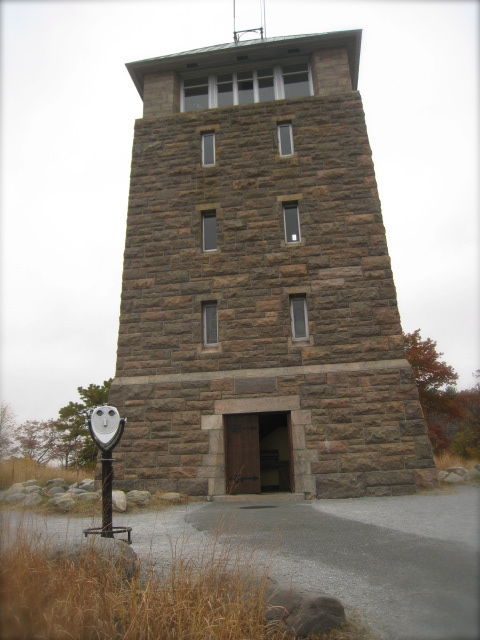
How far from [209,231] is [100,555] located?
9.34 meters

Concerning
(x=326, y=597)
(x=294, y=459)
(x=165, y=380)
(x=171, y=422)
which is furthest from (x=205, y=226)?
(x=326, y=597)

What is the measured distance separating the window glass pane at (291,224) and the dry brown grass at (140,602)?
899cm

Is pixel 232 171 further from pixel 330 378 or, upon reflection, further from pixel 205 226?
pixel 330 378

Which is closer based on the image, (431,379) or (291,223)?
(291,223)

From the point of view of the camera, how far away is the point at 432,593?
369 cm

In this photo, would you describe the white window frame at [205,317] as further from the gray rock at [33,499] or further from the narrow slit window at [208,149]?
the gray rock at [33,499]

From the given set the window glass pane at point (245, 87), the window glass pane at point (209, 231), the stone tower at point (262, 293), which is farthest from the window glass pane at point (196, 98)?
the window glass pane at point (209, 231)

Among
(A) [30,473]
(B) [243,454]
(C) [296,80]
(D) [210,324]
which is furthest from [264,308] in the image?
(C) [296,80]

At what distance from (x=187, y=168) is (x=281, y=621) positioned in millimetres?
11389

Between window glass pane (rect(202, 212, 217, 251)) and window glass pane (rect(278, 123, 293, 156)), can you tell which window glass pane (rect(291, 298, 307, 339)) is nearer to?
window glass pane (rect(202, 212, 217, 251))

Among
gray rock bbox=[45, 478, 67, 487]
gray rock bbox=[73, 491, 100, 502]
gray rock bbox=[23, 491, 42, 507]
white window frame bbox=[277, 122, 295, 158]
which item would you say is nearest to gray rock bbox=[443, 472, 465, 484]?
gray rock bbox=[73, 491, 100, 502]

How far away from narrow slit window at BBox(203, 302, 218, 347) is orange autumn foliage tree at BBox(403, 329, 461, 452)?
40.0 feet

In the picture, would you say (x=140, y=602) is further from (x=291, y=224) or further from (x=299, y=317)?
(x=291, y=224)

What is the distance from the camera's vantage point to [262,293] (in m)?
11.5
